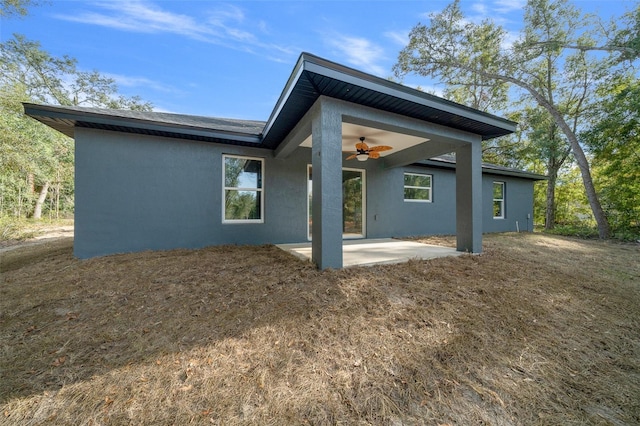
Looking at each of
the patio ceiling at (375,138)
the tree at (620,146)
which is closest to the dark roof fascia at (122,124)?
the patio ceiling at (375,138)

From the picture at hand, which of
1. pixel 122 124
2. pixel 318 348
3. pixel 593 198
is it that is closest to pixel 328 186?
pixel 318 348

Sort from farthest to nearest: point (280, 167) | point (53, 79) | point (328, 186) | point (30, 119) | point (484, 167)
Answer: point (53, 79), point (30, 119), point (484, 167), point (280, 167), point (328, 186)

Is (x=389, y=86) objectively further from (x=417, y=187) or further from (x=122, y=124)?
(x=417, y=187)

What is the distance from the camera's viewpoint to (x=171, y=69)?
9.05m

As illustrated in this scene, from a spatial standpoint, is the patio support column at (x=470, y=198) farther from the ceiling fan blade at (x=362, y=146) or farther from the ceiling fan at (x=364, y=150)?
the ceiling fan blade at (x=362, y=146)

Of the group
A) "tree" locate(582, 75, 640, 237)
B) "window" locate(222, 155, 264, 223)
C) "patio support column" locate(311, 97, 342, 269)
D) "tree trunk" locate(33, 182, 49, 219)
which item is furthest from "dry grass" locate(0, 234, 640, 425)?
"tree trunk" locate(33, 182, 49, 219)

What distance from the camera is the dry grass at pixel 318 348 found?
1479 mm

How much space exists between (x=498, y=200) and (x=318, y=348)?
37.4 ft

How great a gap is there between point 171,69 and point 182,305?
10.1m

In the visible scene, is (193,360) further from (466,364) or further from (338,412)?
(466,364)

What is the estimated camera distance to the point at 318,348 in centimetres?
199

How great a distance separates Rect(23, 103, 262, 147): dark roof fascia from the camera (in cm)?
420

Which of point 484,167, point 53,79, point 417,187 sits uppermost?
point 53,79

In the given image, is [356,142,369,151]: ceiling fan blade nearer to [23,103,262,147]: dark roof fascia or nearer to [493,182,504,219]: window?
[23,103,262,147]: dark roof fascia
